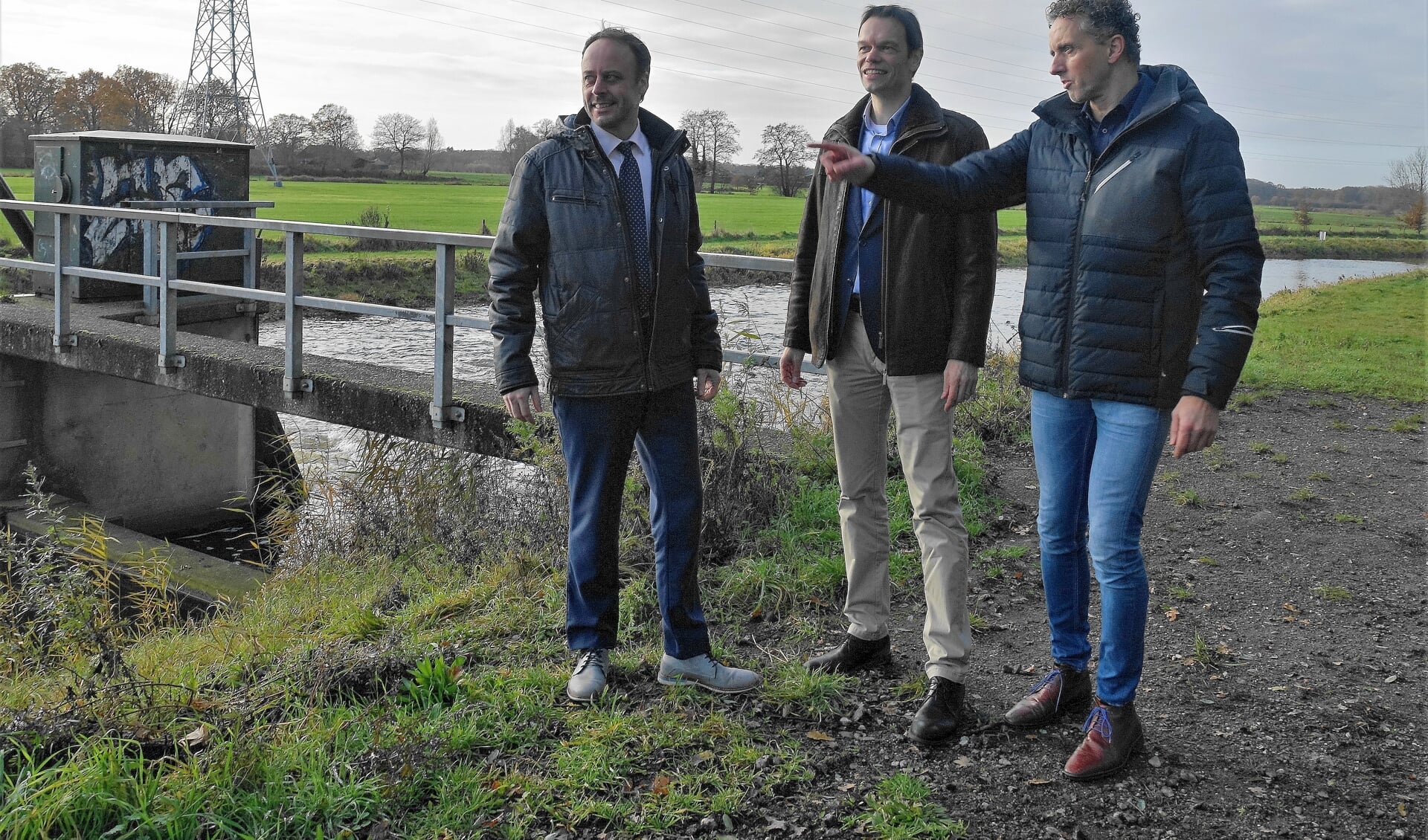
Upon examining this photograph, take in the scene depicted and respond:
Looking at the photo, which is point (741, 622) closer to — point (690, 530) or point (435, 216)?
point (690, 530)

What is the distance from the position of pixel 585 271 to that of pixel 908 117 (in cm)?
113

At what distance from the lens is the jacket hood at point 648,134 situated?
3508 mm

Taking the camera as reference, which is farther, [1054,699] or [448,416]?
[448,416]

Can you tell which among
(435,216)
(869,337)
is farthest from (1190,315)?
(435,216)

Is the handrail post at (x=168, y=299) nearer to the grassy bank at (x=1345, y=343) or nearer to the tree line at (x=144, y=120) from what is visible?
the grassy bank at (x=1345, y=343)

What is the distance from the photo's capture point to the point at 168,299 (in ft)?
29.2

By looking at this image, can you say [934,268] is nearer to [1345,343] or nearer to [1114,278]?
[1114,278]

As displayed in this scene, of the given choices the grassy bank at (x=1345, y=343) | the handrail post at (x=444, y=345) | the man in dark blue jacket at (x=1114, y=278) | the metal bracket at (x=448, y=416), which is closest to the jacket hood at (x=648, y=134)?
the man in dark blue jacket at (x=1114, y=278)

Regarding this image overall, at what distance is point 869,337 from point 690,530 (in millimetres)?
887

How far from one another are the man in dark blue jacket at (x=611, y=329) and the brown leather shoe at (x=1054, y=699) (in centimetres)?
89

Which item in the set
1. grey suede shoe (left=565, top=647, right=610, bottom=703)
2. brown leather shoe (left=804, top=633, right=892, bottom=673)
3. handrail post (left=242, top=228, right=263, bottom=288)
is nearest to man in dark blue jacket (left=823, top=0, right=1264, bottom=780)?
brown leather shoe (left=804, top=633, right=892, bottom=673)

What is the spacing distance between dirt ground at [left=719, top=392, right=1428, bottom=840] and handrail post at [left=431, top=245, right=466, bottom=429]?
3339mm

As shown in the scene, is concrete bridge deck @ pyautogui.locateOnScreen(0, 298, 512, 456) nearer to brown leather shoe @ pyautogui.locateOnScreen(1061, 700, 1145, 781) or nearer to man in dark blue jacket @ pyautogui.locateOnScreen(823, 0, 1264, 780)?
man in dark blue jacket @ pyautogui.locateOnScreen(823, 0, 1264, 780)

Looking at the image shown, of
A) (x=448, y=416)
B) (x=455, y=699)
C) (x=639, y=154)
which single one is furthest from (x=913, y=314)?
(x=448, y=416)
